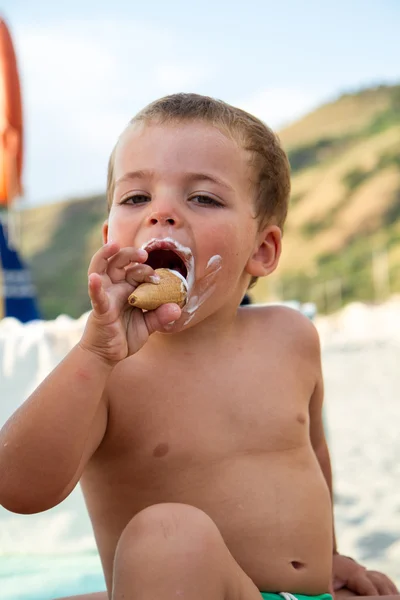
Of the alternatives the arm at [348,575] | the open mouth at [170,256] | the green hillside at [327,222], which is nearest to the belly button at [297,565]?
the arm at [348,575]

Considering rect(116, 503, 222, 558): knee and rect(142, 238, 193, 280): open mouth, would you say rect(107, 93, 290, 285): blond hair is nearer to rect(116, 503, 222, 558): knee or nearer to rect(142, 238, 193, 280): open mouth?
rect(142, 238, 193, 280): open mouth

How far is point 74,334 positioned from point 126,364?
1.10 m

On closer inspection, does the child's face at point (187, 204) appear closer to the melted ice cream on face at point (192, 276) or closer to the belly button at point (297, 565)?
the melted ice cream on face at point (192, 276)

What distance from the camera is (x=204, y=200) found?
1.30 m

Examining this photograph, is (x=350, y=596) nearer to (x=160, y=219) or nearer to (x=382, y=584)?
(x=382, y=584)

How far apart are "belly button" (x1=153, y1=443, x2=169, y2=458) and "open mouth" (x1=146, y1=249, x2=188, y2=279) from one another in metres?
0.28

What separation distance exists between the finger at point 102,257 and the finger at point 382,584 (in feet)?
2.98

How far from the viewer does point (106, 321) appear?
1031 mm

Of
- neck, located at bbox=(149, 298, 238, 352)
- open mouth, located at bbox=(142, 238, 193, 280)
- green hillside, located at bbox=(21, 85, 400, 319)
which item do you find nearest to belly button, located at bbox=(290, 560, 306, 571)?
neck, located at bbox=(149, 298, 238, 352)

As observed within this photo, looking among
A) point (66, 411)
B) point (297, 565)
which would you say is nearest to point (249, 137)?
point (66, 411)

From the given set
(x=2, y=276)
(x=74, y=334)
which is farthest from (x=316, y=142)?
(x=74, y=334)

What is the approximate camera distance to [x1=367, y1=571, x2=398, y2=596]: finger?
1506mm

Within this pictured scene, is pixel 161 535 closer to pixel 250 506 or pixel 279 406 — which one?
pixel 250 506

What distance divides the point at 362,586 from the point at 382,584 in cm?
4
